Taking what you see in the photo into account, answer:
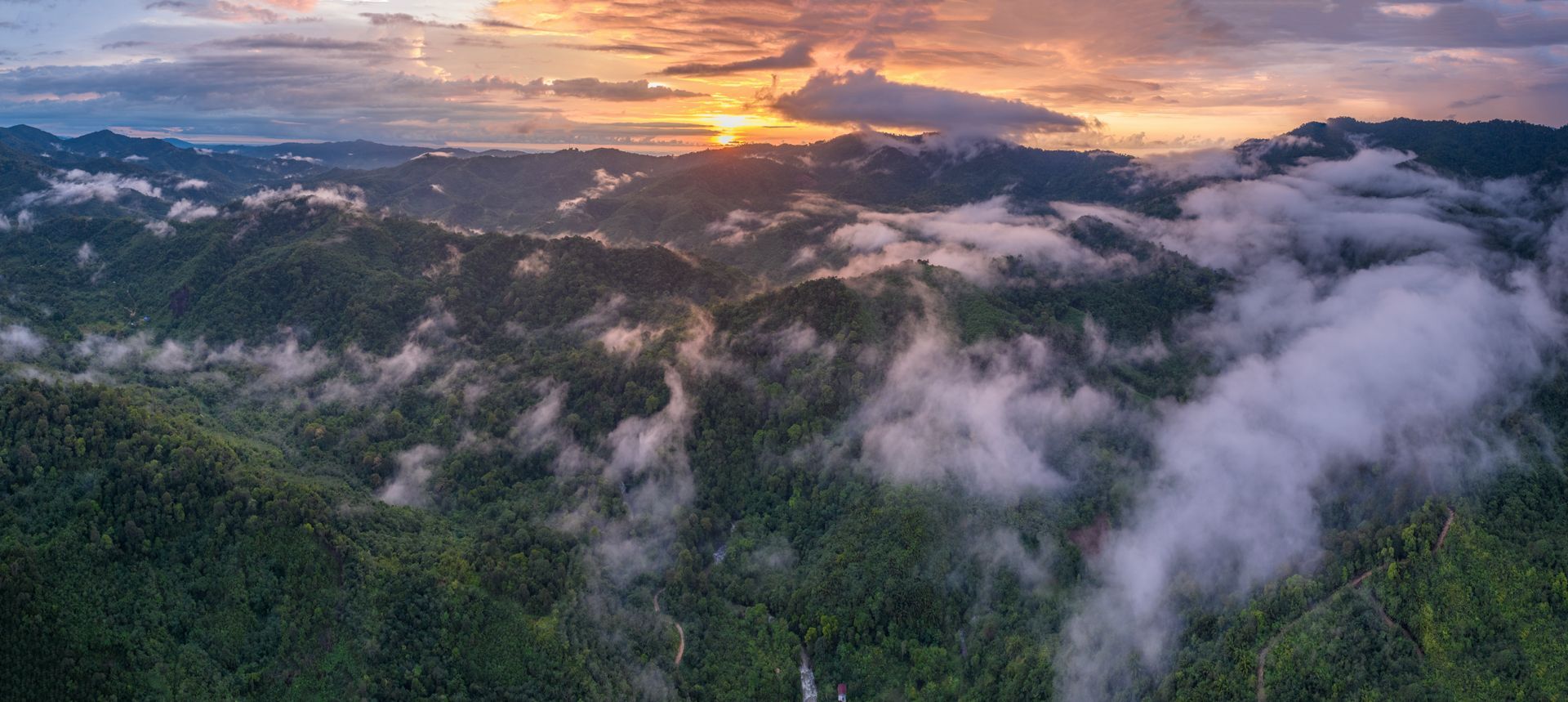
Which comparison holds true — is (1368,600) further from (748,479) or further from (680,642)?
(748,479)

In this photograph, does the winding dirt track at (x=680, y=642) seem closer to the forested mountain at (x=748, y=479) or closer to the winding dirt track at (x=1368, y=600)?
the forested mountain at (x=748, y=479)

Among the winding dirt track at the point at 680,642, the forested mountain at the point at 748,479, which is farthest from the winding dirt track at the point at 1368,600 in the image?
the winding dirt track at the point at 680,642

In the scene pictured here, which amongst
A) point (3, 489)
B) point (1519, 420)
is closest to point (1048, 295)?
point (1519, 420)

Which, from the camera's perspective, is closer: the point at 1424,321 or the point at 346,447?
the point at 346,447

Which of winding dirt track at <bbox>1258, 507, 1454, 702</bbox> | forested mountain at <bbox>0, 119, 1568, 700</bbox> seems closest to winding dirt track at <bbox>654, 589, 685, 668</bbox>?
forested mountain at <bbox>0, 119, 1568, 700</bbox>

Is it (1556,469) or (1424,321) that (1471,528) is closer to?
(1556,469)

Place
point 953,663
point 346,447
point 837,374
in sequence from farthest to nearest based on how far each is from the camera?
point 837,374, point 346,447, point 953,663

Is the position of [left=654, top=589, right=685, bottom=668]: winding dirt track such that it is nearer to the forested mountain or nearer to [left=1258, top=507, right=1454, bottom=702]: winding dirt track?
the forested mountain
